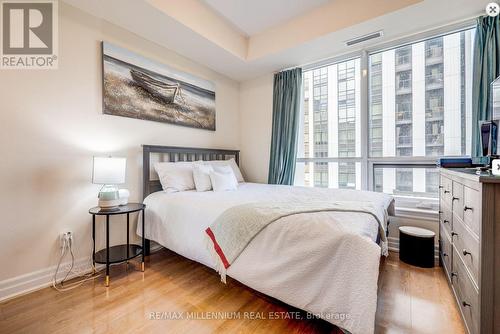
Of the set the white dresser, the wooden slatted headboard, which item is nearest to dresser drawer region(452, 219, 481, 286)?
the white dresser

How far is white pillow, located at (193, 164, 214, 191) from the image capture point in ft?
8.15

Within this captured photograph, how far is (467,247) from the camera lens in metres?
1.19

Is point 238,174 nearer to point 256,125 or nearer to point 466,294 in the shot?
point 256,125

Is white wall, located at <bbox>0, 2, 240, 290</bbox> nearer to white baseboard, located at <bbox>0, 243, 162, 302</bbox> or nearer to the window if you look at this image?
white baseboard, located at <bbox>0, 243, 162, 302</bbox>

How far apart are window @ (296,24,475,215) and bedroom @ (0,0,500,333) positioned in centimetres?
2

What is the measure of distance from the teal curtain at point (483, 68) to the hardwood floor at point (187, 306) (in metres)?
1.52

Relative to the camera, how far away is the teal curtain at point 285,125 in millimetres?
3279

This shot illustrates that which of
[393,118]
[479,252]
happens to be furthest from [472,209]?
[393,118]

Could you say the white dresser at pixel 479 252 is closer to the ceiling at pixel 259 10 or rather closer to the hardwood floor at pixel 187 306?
the hardwood floor at pixel 187 306

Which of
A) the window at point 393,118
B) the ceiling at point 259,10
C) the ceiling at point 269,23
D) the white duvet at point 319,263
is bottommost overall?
the white duvet at point 319,263

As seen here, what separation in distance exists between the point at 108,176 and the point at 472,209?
2.55 m

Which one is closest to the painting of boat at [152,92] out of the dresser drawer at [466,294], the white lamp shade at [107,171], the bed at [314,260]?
the white lamp shade at [107,171]

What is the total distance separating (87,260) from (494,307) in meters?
2.89

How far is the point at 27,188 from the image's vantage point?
5.72 ft
